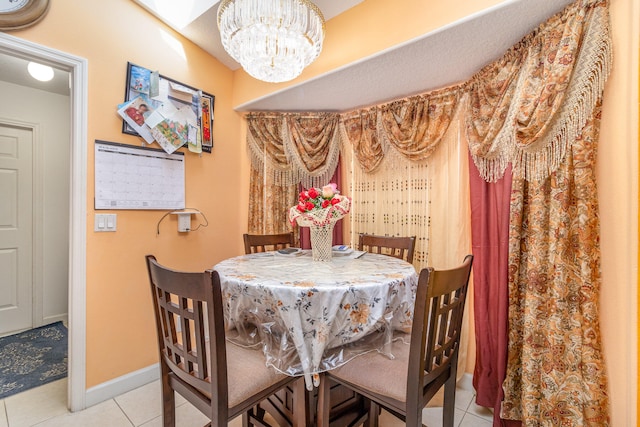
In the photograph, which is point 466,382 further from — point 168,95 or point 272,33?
point 168,95

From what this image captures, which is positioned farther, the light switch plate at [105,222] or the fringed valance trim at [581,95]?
the light switch plate at [105,222]

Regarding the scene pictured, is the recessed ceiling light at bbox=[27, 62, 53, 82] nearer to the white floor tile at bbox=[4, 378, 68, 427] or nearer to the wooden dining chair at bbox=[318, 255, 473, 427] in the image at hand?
the white floor tile at bbox=[4, 378, 68, 427]

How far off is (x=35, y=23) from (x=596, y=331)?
10.5 feet

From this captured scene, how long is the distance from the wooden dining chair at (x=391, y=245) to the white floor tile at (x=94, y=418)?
73.2 inches

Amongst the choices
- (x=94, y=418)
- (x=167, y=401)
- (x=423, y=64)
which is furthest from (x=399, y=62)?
(x=94, y=418)

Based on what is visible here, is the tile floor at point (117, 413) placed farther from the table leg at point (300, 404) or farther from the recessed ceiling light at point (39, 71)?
the recessed ceiling light at point (39, 71)

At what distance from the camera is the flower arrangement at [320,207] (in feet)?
5.48

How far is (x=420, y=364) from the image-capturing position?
1040 millimetres

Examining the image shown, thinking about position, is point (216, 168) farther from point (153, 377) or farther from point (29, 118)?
point (29, 118)

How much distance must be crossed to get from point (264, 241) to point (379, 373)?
1.38 meters

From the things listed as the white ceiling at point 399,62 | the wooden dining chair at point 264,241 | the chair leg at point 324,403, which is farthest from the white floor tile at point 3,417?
the white ceiling at point 399,62

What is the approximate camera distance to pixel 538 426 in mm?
1393

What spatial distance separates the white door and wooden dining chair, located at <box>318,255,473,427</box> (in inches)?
130

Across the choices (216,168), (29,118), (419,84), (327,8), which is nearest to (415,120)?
(419,84)
